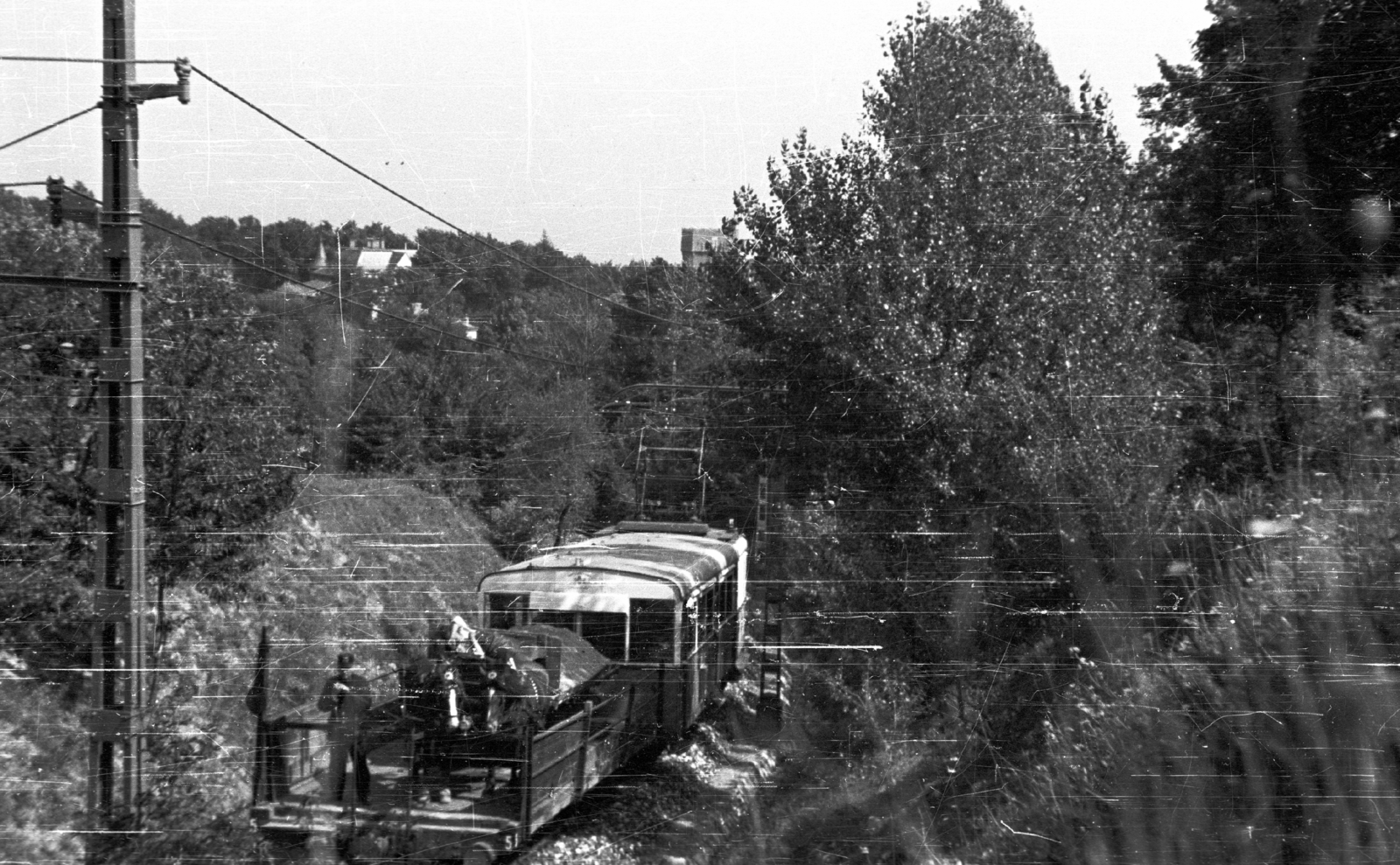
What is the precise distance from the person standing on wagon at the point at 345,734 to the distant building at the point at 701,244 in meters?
1.60

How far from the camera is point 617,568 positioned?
3467 millimetres

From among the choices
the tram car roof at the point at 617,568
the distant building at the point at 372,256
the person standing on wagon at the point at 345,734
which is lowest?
the person standing on wagon at the point at 345,734

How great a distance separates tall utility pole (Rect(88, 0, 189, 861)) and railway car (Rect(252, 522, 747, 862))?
40cm

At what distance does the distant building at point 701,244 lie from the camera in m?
3.24

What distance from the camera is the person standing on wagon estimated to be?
3107 millimetres

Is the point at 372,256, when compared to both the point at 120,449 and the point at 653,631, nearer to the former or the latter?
the point at 120,449

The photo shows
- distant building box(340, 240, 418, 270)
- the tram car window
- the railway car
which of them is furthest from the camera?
the tram car window

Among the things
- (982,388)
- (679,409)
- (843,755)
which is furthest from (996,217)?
(843,755)

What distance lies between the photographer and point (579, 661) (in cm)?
336

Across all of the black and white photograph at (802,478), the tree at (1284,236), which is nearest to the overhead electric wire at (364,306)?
the black and white photograph at (802,478)

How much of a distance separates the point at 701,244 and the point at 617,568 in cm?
106

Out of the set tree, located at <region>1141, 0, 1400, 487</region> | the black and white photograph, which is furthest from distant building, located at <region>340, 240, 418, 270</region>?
tree, located at <region>1141, 0, 1400, 487</region>

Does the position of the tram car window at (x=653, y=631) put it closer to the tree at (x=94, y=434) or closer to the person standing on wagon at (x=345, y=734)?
the person standing on wagon at (x=345, y=734)

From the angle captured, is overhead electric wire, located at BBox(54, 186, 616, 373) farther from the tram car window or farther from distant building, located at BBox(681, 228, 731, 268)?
the tram car window
